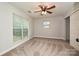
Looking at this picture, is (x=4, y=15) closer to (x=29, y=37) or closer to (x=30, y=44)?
(x=29, y=37)

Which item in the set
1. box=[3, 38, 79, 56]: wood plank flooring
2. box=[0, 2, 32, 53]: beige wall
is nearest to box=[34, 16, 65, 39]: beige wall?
box=[3, 38, 79, 56]: wood plank flooring

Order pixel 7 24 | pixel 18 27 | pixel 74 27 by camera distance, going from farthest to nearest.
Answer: pixel 7 24, pixel 18 27, pixel 74 27

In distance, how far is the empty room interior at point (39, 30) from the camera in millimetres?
1736

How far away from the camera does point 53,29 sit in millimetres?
1844

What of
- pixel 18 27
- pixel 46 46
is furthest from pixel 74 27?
pixel 18 27

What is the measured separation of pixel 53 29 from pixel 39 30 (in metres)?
0.32

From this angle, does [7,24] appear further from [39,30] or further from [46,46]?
[46,46]

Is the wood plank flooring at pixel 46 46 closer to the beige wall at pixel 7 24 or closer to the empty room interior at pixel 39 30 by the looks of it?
the empty room interior at pixel 39 30

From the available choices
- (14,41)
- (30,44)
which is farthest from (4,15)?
(30,44)

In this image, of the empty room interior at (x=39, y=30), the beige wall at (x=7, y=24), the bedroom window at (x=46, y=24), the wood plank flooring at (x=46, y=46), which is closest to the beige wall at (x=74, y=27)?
the empty room interior at (x=39, y=30)

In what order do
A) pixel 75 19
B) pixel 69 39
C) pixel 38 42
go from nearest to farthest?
pixel 75 19, pixel 69 39, pixel 38 42

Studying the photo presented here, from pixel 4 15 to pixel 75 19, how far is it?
1595 mm

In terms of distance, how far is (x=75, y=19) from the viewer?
1.59 m

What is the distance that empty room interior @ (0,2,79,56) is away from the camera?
5.70ft
